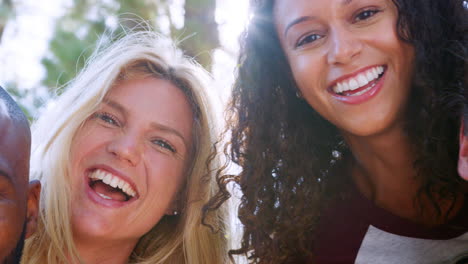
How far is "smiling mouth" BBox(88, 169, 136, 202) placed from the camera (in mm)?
2516

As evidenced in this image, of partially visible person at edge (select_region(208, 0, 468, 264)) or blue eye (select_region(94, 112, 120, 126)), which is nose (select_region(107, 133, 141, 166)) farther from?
partially visible person at edge (select_region(208, 0, 468, 264))

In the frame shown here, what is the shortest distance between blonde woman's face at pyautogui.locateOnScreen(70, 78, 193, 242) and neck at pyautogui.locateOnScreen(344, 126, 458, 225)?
3.23ft

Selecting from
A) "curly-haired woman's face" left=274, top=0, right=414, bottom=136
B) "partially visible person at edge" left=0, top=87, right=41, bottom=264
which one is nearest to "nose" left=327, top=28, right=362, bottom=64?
"curly-haired woman's face" left=274, top=0, right=414, bottom=136

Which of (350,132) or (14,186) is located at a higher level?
(350,132)

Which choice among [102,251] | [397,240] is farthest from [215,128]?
[397,240]

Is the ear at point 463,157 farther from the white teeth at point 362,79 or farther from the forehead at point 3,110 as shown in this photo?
the forehead at point 3,110

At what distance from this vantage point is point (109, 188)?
8.63 ft

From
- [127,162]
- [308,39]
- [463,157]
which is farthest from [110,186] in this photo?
[463,157]

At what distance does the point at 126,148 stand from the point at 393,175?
1316 millimetres

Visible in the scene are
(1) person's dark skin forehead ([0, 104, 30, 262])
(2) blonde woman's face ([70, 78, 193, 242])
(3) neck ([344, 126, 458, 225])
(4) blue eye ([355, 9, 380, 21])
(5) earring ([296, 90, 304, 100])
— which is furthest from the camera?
(5) earring ([296, 90, 304, 100])

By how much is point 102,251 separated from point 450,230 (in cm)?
168

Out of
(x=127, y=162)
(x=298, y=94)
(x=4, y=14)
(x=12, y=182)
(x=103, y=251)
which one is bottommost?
(x=103, y=251)

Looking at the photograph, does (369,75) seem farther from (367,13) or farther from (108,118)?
(108,118)

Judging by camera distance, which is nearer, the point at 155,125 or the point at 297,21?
the point at 297,21
